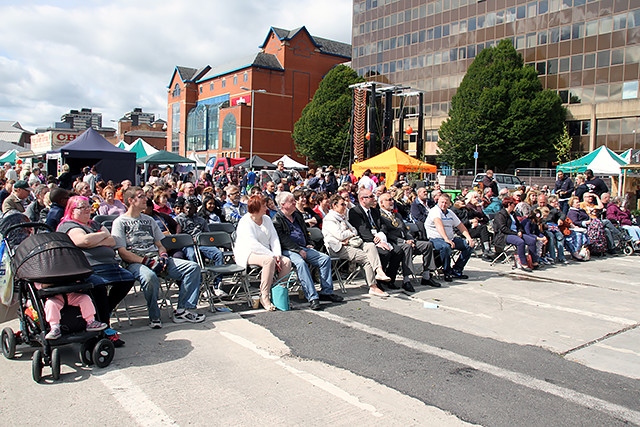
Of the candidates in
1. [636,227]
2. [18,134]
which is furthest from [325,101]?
[18,134]

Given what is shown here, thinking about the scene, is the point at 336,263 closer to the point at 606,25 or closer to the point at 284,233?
the point at 284,233

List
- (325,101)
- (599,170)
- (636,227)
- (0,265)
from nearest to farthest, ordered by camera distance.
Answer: (0,265)
(636,227)
(599,170)
(325,101)

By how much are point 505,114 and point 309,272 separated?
143 feet

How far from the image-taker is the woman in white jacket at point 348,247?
8.07m

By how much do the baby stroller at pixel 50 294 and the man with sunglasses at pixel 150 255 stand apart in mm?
1219

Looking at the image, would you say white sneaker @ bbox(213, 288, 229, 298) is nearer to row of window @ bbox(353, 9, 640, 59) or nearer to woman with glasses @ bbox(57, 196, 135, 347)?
woman with glasses @ bbox(57, 196, 135, 347)

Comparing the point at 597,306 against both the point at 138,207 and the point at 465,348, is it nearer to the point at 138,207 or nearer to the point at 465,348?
the point at 465,348

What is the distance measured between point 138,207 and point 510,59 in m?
48.0

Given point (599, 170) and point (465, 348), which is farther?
point (599, 170)

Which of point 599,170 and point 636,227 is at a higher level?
point 599,170

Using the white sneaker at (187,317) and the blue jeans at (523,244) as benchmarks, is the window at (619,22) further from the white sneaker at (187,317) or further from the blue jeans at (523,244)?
the white sneaker at (187,317)

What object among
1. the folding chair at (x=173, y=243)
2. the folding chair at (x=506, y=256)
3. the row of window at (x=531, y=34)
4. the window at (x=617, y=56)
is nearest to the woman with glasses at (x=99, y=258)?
the folding chair at (x=173, y=243)

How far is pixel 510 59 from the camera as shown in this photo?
4778cm

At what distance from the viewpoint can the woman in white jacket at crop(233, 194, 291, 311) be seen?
274 inches
